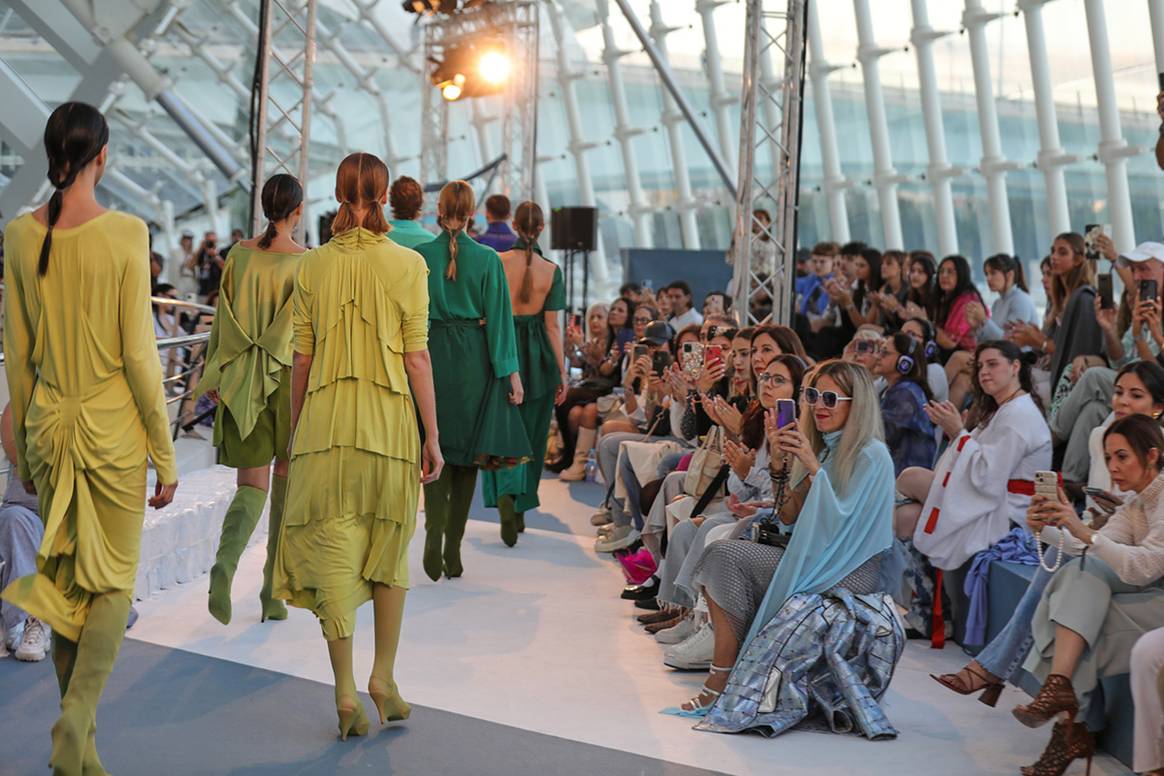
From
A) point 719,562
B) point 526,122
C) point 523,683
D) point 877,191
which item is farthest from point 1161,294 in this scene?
point 526,122

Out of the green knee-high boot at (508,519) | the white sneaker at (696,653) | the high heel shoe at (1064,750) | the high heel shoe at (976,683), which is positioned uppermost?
the green knee-high boot at (508,519)

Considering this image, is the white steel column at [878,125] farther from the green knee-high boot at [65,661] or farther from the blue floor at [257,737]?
the green knee-high boot at [65,661]

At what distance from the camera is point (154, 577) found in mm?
5141

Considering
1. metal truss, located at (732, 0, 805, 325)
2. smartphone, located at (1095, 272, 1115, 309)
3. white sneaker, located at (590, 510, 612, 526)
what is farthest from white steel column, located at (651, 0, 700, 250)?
smartphone, located at (1095, 272, 1115, 309)

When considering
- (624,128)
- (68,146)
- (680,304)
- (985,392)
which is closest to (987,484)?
(985,392)

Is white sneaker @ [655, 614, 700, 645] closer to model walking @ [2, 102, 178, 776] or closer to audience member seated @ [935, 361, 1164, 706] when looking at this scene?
audience member seated @ [935, 361, 1164, 706]

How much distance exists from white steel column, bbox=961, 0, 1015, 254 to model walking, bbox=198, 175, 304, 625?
22.7 feet

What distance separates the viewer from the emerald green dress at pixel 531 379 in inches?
247

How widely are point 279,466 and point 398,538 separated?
3.69 feet

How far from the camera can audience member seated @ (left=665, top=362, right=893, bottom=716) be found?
394 centimetres

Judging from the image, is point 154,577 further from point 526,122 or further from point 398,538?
point 526,122

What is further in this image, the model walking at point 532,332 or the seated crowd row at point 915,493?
the model walking at point 532,332

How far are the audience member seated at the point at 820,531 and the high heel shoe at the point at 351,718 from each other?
3.08ft

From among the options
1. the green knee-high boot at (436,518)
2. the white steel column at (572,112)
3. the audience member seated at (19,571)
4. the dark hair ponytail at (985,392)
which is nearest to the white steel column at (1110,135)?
the dark hair ponytail at (985,392)
